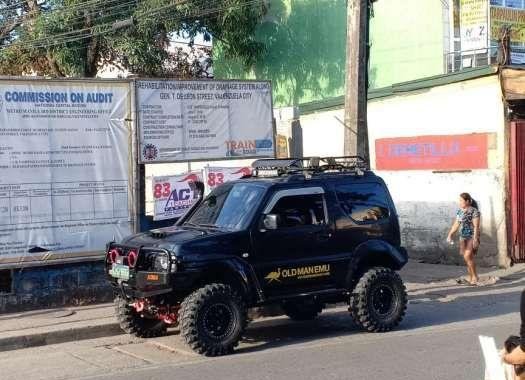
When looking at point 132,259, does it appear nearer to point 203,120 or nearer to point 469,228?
point 203,120

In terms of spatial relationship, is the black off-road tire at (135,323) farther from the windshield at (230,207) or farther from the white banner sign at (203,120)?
the white banner sign at (203,120)

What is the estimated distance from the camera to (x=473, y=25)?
1967 cm

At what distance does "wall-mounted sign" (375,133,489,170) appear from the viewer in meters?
16.2

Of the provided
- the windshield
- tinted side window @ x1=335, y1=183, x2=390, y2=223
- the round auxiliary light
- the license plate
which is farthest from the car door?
the license plate

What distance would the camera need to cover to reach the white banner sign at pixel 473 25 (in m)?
19.4

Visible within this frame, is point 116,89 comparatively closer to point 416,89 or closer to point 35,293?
point 35,293

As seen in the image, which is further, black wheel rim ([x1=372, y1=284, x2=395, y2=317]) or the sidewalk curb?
black wheel rim ([x1=372, y1=284, x2=395, y2=317])

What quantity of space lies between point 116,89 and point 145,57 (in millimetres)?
13549

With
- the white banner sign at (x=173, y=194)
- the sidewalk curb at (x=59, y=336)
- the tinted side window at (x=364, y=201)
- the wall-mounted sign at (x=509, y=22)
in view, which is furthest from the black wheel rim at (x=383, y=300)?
the wall-mounted sign at (x=509, y=22)

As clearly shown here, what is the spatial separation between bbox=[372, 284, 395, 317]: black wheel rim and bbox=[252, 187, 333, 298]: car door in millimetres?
672

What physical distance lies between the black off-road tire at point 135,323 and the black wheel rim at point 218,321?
1.27m

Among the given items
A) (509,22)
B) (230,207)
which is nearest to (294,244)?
(230,207)

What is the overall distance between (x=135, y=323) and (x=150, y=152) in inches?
144

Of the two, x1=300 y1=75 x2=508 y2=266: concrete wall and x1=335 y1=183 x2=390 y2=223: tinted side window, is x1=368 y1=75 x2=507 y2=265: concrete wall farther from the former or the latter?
x1=335 y1=183 x2=390 y2=223: tinted side window
